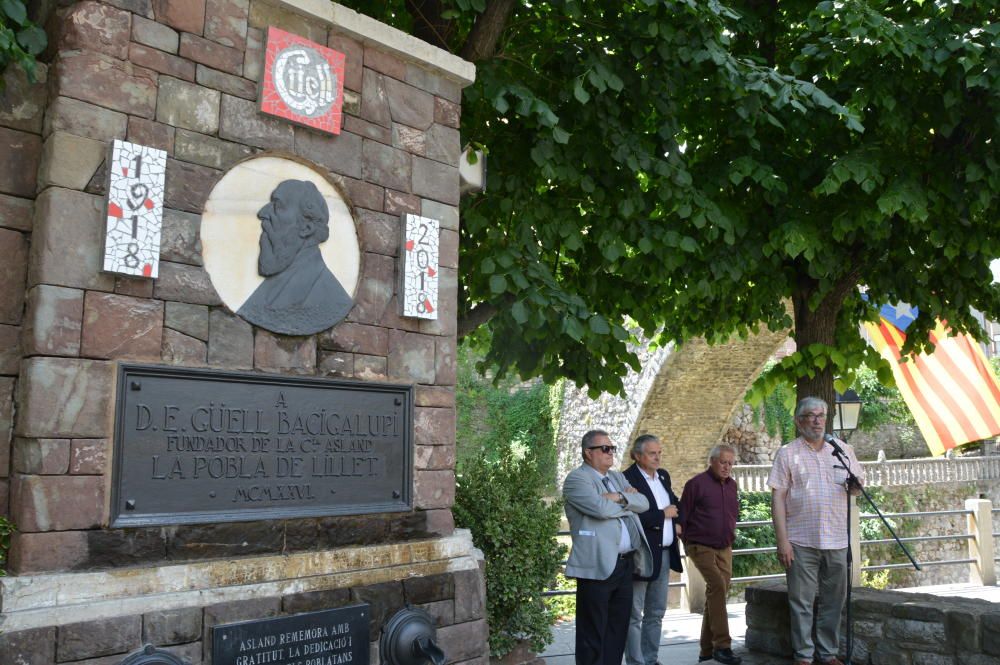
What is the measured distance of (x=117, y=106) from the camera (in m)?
3.22

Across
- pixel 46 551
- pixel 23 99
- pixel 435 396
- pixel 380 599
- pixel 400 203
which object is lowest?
pixel 380 599

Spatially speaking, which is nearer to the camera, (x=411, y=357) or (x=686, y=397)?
(x=411, y=357)

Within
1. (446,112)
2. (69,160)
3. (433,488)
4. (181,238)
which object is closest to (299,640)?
(433,488)

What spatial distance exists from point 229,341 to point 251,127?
0.91 m

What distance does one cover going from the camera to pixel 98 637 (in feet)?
9.58

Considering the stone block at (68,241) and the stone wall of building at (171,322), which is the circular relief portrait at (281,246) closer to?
the stone wall of building at (171,322)

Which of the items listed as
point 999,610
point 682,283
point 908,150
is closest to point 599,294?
point 682,283

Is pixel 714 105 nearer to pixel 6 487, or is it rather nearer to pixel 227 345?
pixel 227 345

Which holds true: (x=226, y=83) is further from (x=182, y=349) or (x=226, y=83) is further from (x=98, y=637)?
(x=98, y=637)

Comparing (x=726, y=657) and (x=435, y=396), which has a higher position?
(x=435, y=396)

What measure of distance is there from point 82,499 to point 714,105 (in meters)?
4.85

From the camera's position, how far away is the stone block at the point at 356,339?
3.79 metres

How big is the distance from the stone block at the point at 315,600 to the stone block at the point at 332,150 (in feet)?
6.00

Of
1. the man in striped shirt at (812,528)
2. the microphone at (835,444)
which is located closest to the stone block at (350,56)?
the man in striped shirt at (812,528)
